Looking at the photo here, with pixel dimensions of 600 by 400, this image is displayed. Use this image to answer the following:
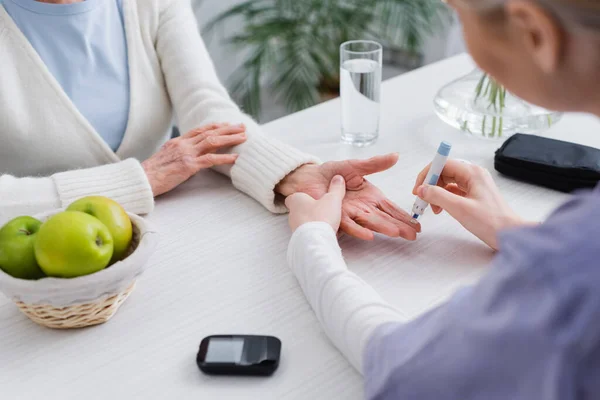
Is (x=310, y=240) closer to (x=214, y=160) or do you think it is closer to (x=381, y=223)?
(x=381, y=223)

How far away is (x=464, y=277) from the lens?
91cm

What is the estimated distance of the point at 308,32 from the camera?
242 centimetres

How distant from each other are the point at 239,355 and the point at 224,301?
13 cm

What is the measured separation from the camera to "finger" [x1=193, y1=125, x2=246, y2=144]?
1212mm

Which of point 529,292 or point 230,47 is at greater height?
point 529,292

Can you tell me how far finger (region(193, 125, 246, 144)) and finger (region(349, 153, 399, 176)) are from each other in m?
0.24

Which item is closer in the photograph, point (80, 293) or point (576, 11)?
point (576, 11)

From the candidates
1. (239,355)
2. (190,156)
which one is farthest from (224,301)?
(190,156)

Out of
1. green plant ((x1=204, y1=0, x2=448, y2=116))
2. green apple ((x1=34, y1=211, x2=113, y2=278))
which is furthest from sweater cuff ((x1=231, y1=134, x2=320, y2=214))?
green plant ((x1=204, y1=0, x2=448, y2=116))

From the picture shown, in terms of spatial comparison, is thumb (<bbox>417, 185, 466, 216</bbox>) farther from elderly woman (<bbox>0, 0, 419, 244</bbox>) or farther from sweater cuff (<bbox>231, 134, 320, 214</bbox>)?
sweater cuff (<bbox>231, 134, 320, 214</bbox>)

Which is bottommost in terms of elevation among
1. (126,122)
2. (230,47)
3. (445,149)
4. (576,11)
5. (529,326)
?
(230,47)

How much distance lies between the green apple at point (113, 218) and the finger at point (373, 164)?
1.27 feet

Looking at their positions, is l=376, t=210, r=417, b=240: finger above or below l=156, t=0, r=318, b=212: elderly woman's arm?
below

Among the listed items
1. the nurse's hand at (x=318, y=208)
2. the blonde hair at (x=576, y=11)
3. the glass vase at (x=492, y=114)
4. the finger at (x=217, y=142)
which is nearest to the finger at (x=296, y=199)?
the nurse's hand at (x=318, y=208)
